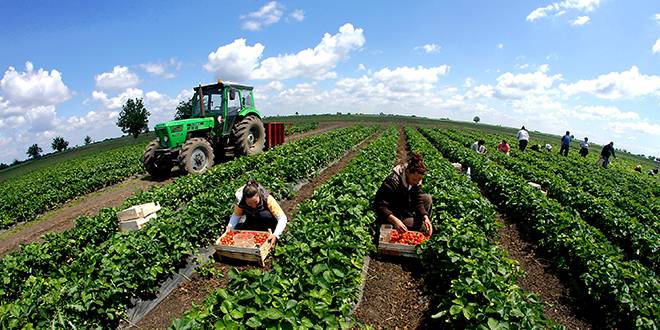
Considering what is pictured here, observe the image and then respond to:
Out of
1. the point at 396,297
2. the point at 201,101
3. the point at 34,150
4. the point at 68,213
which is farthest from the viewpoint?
the point at 34,150

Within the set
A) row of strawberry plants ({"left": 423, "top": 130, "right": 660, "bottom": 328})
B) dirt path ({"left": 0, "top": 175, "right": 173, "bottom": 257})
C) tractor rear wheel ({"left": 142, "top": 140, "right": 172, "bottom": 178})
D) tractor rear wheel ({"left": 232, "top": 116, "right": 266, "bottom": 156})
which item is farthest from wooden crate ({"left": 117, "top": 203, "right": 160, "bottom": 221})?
row of strawberry plants ({"left": 423, "top": 130, "right": 660, "bottom": 328})

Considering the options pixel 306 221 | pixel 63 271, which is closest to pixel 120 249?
pixel 63 271

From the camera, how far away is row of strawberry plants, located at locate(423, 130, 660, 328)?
3852mm

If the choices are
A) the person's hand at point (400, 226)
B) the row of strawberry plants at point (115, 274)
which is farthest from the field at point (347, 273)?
the person's hand at point (400, 226)

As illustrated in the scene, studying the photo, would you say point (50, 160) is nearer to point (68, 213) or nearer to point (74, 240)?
point (68, 213)

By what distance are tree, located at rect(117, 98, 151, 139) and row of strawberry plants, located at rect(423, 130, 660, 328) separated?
147ft

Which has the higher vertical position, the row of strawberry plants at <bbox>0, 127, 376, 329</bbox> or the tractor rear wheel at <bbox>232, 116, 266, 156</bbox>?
the tractor rear wheel at <bbox>232, 116, 266, 156</bbox>

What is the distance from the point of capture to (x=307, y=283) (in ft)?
11.2

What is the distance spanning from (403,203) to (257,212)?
2.38 m

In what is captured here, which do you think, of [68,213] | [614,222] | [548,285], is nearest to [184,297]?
[548,285]

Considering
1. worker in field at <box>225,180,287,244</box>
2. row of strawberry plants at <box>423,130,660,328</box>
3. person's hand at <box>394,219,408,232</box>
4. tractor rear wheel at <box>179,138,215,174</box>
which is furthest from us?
tractor rear wheel at <box>179,138,215,174</box>

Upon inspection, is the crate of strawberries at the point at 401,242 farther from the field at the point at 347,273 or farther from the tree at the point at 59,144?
the tree at the point at 59,144

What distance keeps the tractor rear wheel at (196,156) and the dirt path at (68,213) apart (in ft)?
4.29

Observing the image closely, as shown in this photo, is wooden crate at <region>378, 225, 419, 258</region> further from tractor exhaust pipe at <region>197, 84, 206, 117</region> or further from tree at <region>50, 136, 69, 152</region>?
tree at <region>50, 136, 69, 152</region>
